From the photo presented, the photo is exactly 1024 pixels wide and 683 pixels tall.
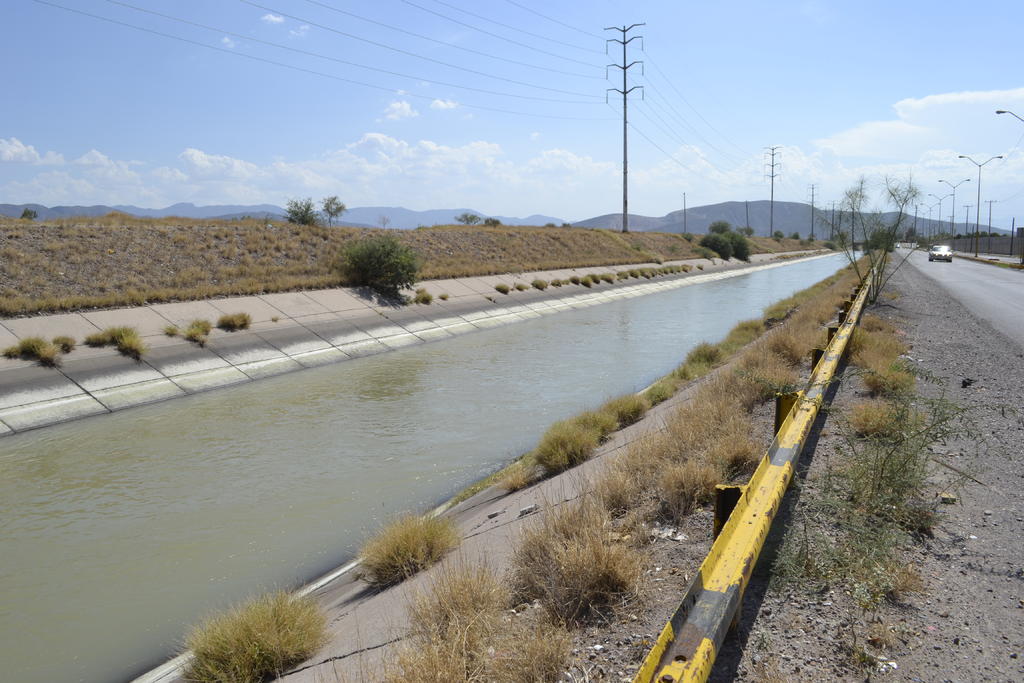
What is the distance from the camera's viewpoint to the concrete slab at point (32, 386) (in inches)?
560

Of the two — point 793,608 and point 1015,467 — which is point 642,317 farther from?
point 793,608

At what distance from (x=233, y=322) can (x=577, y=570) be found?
60.2 feet

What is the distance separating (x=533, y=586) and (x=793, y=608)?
1.73 meters

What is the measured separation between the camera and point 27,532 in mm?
8898

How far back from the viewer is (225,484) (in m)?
10.4

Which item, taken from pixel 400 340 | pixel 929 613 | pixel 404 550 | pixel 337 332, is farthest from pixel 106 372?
pixel 929 613

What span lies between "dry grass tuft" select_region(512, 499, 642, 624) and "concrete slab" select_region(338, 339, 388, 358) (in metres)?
17.8

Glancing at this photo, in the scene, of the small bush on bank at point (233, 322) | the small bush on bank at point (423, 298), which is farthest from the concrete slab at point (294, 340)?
the small bush on bank at point (423, 298)

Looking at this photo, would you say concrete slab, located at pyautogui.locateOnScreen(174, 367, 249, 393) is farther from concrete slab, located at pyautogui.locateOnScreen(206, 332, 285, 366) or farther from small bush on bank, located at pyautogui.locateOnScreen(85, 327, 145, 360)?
small bush on bank, located at pyautogui.locateOnScreen(85, 327, 145, 360)

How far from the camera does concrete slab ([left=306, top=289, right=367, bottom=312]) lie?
995 inches

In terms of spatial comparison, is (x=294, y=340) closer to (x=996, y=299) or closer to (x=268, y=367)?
(x=268, y=367)

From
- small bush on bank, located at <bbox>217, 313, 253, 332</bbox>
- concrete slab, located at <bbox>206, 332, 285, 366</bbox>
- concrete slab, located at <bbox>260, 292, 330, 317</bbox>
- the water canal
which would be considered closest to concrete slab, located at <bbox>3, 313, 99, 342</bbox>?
concrete slab, located at <bbox>206, 332, 285, 366</bbox>

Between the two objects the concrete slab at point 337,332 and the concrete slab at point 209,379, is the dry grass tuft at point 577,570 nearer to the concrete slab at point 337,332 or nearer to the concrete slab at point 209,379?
the concrete slab at point 209,379

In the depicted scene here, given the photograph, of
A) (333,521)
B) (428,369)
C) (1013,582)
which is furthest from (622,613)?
(428,369)
